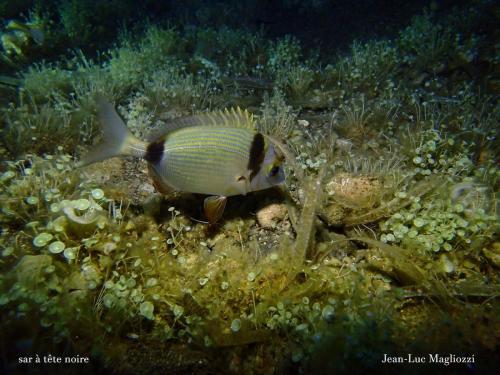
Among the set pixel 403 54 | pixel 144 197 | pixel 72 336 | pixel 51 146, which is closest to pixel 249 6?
pixel 403 54

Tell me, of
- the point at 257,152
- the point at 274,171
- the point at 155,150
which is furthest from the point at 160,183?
the point at 274,171

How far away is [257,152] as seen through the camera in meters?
3.15

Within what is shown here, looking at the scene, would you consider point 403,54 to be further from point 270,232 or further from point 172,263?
point 172,263

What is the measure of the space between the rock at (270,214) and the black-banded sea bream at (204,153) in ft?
2.47

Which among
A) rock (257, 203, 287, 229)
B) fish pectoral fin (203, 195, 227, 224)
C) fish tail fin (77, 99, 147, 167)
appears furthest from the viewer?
rock (257, 203, 287, 229)

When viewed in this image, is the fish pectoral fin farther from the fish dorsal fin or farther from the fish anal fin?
the fish dorsal fin

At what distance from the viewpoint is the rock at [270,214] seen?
3918 mm

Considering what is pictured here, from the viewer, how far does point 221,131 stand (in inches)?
124

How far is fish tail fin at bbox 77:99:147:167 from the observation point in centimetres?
311

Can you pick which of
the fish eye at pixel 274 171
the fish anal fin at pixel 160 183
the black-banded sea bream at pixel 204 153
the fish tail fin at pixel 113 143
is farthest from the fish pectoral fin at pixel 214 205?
the fish tail fin at pixel 113 143

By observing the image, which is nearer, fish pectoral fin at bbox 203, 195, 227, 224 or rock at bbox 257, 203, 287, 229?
fish pectoral fin at bbox 203, 195, 227, 224

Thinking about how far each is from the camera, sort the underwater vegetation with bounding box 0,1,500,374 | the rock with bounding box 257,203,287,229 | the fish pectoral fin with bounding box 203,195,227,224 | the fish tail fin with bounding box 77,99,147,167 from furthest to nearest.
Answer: the rock with bounding box 257,203,287,229
the fish pectoral fin with bounding box 203,195,227,224
the fish tail fin with bounding box 77,99,147,167
the underwater vegetation with bounding box 0,1,500,374

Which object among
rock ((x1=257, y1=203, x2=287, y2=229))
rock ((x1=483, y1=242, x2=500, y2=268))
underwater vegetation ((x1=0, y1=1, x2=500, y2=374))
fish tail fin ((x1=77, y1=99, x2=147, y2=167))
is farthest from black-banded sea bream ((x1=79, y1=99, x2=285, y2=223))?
rock ((x1=483, y1=242, x2=500, y2=268))

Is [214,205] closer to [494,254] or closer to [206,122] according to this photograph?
[206,122]
